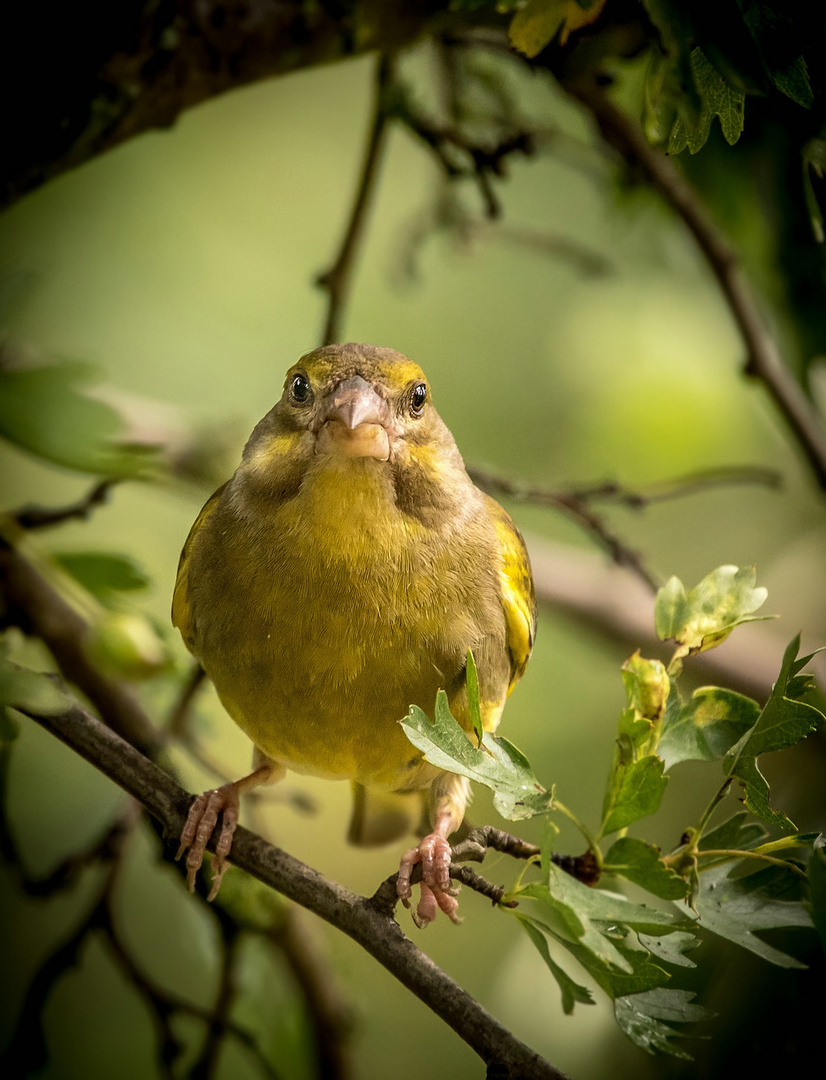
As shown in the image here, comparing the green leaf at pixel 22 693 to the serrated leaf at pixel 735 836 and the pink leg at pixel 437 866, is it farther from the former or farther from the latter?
the serrated leaf at pixel 735 836

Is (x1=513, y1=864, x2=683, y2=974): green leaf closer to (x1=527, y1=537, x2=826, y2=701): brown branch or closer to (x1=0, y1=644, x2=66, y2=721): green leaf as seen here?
(x1=0, y1=644, x2=66, y2=721): green leaf

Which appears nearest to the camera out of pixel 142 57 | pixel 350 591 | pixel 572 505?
pixel 350 591

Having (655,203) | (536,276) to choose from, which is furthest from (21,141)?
(536,276)

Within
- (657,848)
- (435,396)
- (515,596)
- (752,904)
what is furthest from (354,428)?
(435,396)

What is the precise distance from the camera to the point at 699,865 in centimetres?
129

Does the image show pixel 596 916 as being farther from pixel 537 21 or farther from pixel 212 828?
pixel 537 21

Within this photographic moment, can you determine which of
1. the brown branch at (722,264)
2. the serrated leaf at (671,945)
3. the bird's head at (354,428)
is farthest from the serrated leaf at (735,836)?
the brown branch at (722,264)

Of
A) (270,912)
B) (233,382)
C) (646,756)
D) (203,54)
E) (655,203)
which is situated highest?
(655,203)

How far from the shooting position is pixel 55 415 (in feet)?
4.67

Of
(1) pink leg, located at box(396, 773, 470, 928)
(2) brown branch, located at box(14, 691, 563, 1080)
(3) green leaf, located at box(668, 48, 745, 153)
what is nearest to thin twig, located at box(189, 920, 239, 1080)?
(1) pink leg, located at box(396, 773, 470, 928)

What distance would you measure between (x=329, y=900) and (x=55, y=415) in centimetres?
77

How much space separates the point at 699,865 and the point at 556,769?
1422 mm

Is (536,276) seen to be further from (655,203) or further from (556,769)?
(556,769)

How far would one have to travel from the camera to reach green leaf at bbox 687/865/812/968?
3.91 feet
